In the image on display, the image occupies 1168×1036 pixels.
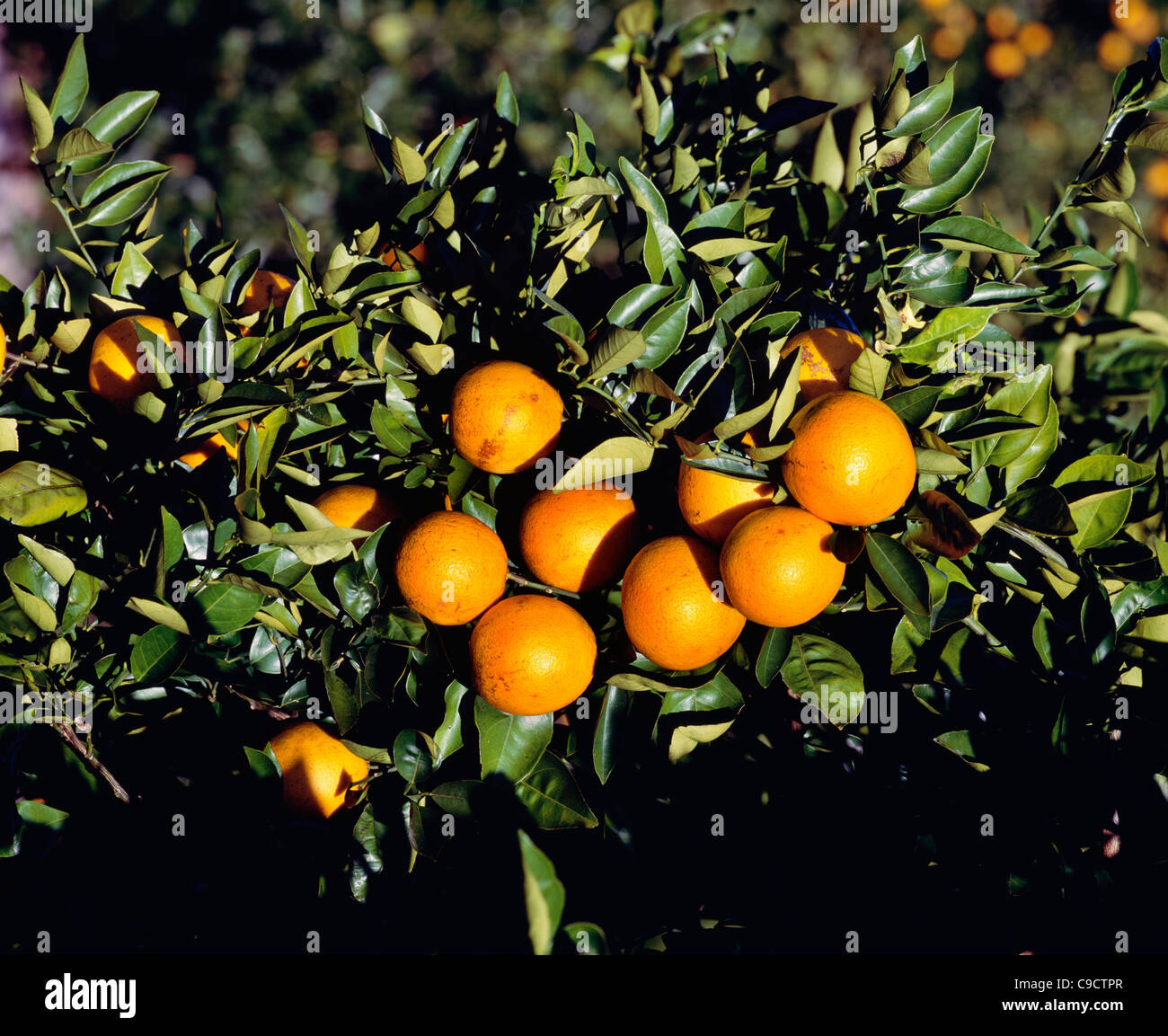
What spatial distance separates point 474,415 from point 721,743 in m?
0.54

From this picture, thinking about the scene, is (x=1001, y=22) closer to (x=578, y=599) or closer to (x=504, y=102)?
(x=504, y=102)

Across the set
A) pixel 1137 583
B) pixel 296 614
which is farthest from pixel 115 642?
pixel 1137 583

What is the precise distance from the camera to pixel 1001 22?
135 inches

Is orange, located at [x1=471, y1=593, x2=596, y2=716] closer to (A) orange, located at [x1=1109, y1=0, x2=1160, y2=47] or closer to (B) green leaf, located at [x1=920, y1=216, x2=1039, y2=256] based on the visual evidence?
(B) green leaf, located at [x1=920, y1=216, x2=1039, y2=256]

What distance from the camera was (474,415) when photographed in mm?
966

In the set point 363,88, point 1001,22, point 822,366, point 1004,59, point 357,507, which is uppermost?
point 1001,22

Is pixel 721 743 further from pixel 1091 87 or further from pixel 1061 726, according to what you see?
pixel 1091 87

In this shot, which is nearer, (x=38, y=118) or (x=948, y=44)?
(x=38, y=118)

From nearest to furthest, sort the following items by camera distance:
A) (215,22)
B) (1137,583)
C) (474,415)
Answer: (474,415), (1137,583), (215,22)

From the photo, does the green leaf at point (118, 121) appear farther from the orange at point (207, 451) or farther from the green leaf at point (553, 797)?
the green leaf at point (553, 797)

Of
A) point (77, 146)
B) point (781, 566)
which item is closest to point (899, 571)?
point (781, 566)

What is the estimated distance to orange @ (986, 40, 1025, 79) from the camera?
3.35 m

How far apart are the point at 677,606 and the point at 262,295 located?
2.37 ft
